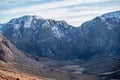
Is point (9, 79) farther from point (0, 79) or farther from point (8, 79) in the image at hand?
point (0, 79)

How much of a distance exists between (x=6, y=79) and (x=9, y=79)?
1.66 m

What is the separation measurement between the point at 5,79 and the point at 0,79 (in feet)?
36.0

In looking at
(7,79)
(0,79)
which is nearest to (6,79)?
(7,79)

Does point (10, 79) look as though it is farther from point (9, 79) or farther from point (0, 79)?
point (0, 79)

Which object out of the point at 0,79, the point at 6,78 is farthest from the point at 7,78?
the point at 0,79

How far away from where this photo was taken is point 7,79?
176 metres

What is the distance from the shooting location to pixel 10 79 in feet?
584

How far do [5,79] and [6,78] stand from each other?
5641mm

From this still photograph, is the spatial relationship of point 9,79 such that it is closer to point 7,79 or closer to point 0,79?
point 7,79

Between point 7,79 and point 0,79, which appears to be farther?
point 7,79

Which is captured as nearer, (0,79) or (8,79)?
(0,79)

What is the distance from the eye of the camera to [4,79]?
567 feet

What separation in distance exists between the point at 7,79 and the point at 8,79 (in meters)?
0.81

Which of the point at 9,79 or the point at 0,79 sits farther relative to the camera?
the point at 9,79
